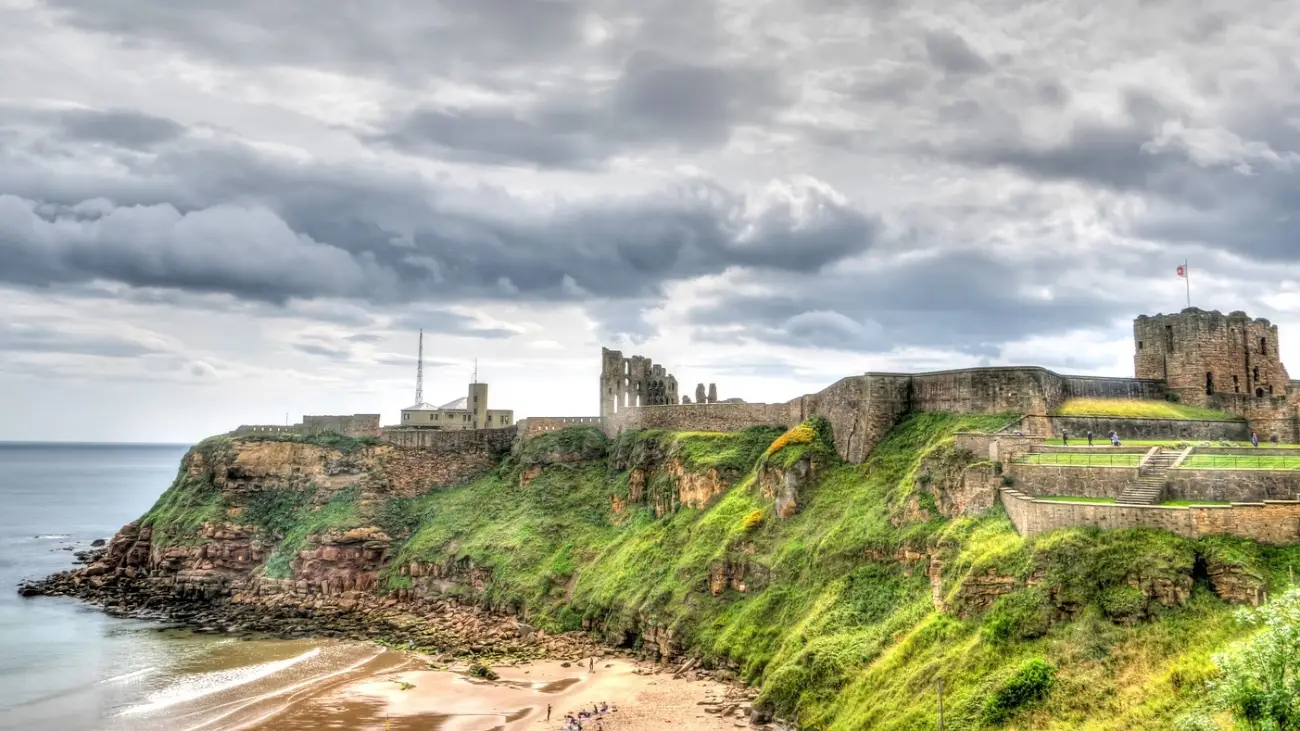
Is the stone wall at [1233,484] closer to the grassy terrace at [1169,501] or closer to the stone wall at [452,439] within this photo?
the grassy terrace at [1169,501]

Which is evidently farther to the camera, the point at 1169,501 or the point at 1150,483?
the point at 1150,483

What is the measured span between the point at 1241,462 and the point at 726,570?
23.1 metres

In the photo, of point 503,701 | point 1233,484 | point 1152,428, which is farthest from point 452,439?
point 1233,484

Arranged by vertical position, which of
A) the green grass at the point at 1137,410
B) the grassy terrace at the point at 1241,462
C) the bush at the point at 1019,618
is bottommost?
the bush at the point at 1019,618

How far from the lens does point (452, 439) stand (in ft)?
255

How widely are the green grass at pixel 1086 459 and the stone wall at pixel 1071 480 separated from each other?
0.42 m

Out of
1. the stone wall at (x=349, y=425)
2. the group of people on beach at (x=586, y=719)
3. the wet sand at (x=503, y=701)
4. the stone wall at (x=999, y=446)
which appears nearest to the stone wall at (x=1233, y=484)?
the stone wall at (x=999, y=446)

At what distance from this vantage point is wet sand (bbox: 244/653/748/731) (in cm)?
3719

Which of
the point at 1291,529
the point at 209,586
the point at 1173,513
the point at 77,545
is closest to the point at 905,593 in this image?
the point at 1173,513

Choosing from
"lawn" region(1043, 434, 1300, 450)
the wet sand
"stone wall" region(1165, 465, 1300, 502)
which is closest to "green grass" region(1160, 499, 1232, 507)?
"stone wall" region(1165, 465, 1300, 502)

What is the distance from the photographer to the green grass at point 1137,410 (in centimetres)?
4291

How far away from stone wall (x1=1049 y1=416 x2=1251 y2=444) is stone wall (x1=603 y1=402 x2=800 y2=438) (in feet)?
59.2

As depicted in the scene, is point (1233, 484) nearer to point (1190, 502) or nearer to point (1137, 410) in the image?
point (1190, 502)

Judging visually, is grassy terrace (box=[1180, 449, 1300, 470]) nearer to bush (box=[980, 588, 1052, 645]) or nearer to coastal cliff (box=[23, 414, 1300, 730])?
coastal cliff (box=[23, 414, 1300, 730])
